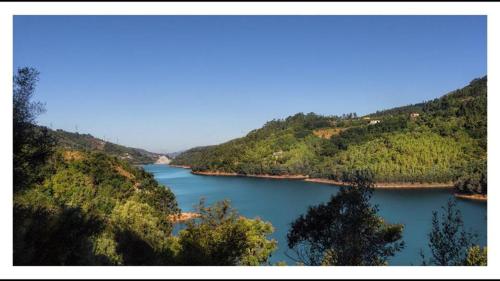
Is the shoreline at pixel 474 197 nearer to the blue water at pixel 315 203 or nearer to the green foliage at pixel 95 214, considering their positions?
the blue water at pixel 315 203

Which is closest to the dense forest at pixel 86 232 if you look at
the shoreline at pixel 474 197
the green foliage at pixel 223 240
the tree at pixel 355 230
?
the green foliage at pixel 223 240

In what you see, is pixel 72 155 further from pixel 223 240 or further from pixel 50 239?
pixel 50 239

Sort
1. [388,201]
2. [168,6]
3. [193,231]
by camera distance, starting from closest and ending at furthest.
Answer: [168,6]
[193,231]
[388,201]

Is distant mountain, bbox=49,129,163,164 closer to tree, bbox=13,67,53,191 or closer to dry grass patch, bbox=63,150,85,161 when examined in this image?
dry grass patch, bbox=63,150,85,161

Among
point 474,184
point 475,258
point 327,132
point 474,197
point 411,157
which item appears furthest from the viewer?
point 327,132

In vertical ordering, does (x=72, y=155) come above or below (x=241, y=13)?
below

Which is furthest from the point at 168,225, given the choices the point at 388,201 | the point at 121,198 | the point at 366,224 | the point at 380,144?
the point at 380,144

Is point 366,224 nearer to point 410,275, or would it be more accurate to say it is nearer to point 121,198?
point 410,275

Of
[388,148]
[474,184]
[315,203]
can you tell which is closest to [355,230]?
[315,203]
